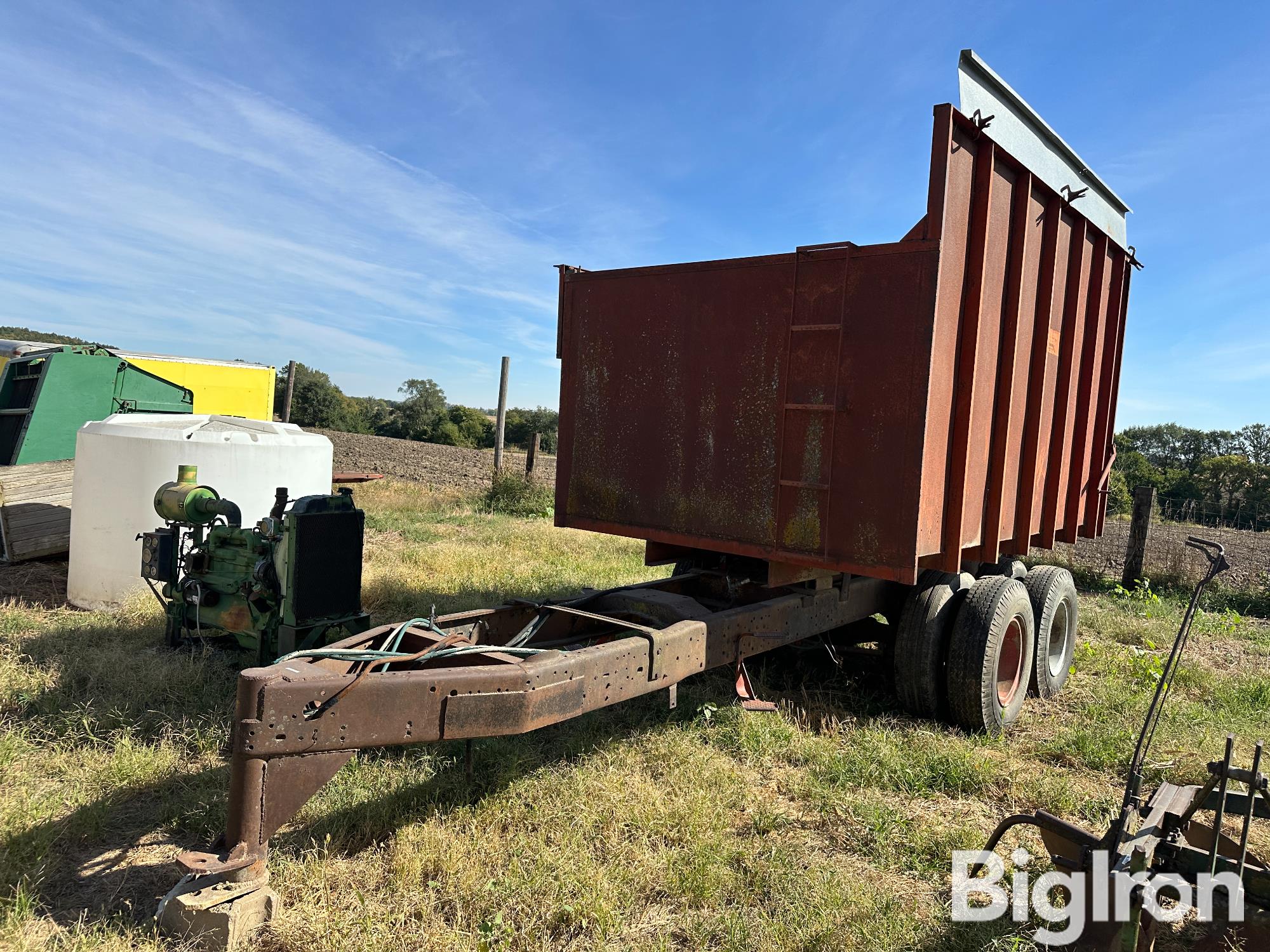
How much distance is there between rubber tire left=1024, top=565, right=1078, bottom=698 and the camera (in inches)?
204

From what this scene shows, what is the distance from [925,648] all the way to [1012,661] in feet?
2.81

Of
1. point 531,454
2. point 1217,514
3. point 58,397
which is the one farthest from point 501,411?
point 1217,514

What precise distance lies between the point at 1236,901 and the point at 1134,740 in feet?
6.71

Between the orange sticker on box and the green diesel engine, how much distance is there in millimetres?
4225

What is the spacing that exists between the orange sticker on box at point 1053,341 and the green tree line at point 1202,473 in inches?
368

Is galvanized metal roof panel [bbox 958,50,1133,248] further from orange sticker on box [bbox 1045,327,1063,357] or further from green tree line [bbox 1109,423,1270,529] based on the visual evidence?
green tree line [bbox 1109,423,1270,529]

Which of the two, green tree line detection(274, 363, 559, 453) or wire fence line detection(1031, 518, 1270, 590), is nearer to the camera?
wire fence line detection(1031, 518, 1270, 590)

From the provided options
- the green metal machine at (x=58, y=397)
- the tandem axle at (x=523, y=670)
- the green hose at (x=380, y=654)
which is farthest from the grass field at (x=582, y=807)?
the green metal machine at (x=58, y=397)

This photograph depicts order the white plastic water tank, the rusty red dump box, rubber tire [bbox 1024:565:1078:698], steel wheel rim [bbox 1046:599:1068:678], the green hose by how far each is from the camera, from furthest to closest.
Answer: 1. the white plastic water tank
2. steel wheel rim [bbox 1046:599:1068:678]
3. rubber tire [bbox 1024:565:1078:698]
4. the rusty red dump box
5. the green hose

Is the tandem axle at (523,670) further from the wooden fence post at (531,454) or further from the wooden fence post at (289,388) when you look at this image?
the wooden fence post at (289,388)

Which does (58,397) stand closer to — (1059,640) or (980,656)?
(980,656)

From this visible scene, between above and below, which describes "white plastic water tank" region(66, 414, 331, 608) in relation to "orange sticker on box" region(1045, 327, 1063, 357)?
below

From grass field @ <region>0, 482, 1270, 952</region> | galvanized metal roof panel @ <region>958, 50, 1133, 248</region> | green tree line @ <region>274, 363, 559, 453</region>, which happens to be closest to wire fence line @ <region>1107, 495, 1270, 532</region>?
galvanized metal roof panel @ <region>958, 50, 1133, 248</region>

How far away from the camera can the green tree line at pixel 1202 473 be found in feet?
69.8
